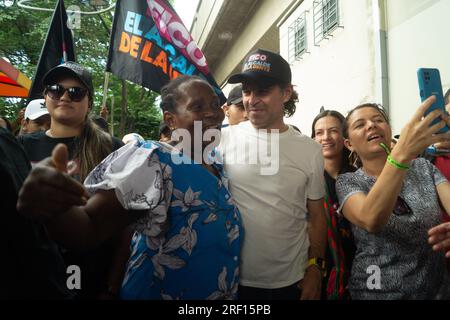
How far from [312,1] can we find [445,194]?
17.2 feet

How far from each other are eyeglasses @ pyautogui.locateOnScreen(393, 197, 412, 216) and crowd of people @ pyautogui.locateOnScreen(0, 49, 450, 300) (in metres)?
0.01

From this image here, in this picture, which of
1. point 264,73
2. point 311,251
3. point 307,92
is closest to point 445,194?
point 311,251

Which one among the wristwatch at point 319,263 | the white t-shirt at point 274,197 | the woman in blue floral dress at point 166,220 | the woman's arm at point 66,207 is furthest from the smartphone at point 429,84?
the woman's arm at point 66,207

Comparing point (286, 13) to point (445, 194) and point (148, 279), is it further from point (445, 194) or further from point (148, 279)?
point (148, 279)

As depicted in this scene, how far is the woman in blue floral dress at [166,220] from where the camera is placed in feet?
4.17

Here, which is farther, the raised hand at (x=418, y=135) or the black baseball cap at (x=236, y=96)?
the black baseball cap at (x=236, y=96)

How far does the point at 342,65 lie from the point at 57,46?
3962mm

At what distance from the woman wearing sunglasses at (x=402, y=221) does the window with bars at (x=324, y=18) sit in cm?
410

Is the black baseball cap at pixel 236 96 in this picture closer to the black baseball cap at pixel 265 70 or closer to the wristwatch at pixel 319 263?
the black baseball cap at pixel 265 70

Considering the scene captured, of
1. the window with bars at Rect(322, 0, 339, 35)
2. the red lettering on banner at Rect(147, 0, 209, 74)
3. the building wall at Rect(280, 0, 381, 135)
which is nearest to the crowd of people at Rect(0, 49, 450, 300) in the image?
the red lettering on banner at Rect(147, 0, 209, 74)

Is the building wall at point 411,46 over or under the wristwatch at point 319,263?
over

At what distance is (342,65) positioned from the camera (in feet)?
17.1

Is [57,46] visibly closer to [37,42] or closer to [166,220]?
[166,220]

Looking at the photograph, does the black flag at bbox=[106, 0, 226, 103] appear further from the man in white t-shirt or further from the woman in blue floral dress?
the woman in blue floral dress
